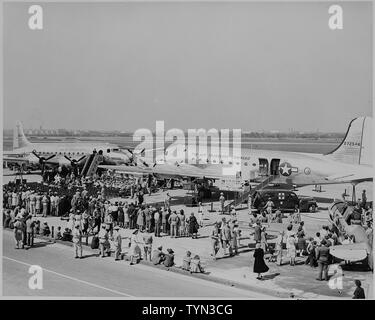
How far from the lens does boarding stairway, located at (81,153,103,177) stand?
22.3 m

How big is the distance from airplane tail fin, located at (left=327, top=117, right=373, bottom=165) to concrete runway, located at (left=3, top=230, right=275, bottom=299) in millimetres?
7123

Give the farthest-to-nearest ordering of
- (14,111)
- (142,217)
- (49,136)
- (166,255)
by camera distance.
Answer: (49,136) < (142,217) < (14,111) < (166,255)

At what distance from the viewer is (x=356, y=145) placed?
56.3 ft

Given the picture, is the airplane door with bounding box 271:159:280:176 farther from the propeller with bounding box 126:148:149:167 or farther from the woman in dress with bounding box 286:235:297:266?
the woman in dress with bounding box 286:235:297:266

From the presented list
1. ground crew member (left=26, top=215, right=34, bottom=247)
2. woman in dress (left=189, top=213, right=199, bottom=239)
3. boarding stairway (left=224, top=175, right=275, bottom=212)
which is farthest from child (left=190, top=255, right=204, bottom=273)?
boarding stairway (left=224, top=175, right=275, bottom=212)

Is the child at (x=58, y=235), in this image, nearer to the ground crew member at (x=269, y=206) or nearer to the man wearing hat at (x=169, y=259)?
the man wearing hat at (x=169, y=259)

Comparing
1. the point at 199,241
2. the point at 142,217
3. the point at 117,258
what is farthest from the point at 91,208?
the point at 199,241

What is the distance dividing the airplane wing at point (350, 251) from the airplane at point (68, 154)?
11478 mm

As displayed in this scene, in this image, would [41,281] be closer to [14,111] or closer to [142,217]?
[142,217]

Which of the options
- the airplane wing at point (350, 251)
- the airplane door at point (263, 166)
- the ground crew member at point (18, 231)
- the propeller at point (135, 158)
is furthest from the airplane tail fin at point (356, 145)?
the ground crew member at point (18, 231)

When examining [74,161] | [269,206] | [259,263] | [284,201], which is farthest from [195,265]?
[74,161]

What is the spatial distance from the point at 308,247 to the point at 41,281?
709 cm

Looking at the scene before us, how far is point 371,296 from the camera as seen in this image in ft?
37.3

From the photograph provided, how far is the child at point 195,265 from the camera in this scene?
38.5 feet
